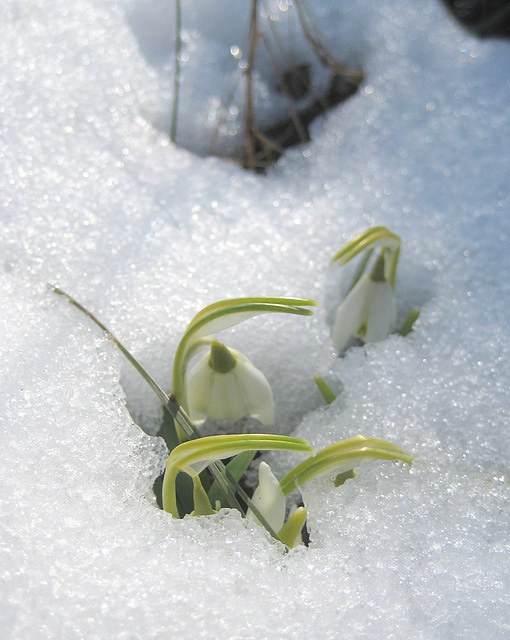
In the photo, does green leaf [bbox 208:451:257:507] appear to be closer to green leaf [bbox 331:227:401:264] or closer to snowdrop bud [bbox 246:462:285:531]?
snowdrop bud [bbox 246:462:285:531]

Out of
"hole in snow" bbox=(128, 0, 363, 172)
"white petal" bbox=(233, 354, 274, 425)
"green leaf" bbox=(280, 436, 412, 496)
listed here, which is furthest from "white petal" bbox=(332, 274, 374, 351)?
"hole in snow" bbox=(128, 0, 363, 172)

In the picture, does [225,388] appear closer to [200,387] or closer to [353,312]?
[200,387]

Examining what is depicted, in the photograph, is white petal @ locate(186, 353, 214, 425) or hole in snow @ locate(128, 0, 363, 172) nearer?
white petal @ locate(186, 353, 214, 425)

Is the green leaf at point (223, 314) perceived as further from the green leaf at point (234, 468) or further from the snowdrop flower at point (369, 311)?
the snowdrop flower at point (369, 311)

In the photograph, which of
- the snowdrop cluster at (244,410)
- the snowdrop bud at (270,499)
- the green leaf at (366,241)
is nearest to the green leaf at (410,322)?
the snowdrop cluster at (244,410)

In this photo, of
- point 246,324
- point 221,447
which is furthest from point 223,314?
point 246,324

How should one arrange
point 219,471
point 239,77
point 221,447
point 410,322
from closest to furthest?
1. point 221,447
2. point 219,471
3. point 410,322
4. point 239,77
